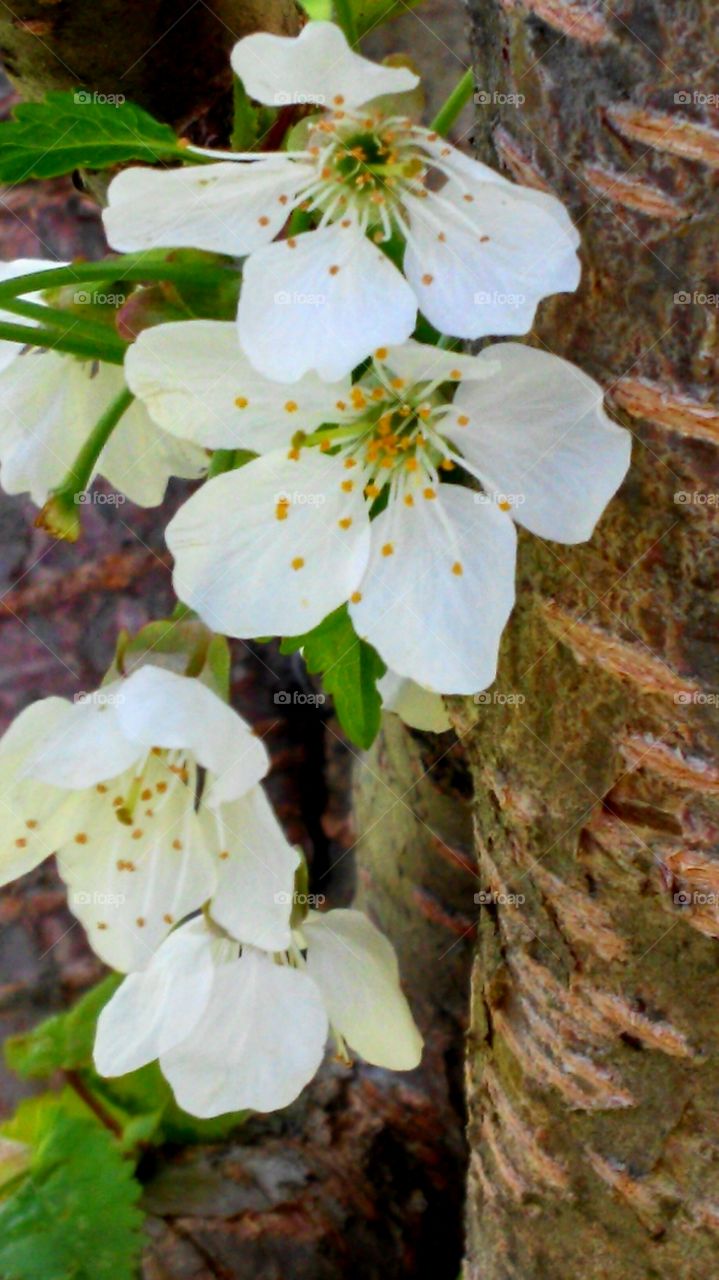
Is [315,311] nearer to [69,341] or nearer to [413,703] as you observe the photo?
[69,341]

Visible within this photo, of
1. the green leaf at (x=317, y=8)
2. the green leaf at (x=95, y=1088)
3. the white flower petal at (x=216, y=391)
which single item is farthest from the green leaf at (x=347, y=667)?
the green leaf at (x=95, y=1088)

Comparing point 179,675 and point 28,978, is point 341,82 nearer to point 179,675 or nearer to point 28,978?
point 179,675

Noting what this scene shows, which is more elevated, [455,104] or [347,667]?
[455,104]

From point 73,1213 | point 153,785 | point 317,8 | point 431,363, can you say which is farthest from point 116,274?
point 73,1213

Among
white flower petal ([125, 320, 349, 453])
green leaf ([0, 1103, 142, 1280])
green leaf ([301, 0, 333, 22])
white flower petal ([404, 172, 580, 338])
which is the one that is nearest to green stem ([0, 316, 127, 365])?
white flower petal ([125, 320, 349, 453])

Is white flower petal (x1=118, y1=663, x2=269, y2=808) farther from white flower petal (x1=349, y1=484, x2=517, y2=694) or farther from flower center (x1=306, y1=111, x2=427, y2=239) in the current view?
flower center (x1=306, y1=111, x2=427, y2=239)

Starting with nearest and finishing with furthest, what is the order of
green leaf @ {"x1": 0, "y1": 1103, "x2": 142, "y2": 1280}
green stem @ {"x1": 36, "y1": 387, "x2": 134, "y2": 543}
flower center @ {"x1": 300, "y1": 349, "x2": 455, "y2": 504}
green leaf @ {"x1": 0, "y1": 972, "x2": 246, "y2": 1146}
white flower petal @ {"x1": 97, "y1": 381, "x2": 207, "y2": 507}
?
flower center @ {"x1": 300, "y1": 349, "x2": 455, "y2": 504}, green stem @ {"x1": 36, "y1": 387, "x2": 134, "y2": 543}, white flower petal @ {"x1": 97, "y1": 381, "x2": 207, "y2": 507}, green leaf @ {"x1": 0, "y1": 1103, "x2": 142, "y2": 1280}, green leaf @ {"x1": 0, "y1": 972, "x2": 246, "y2": 1146}
